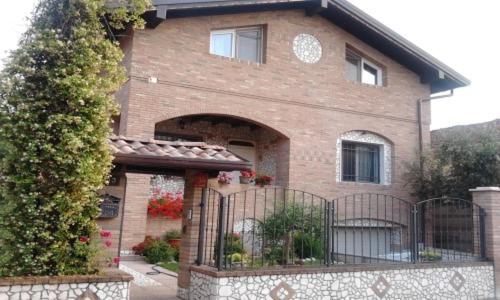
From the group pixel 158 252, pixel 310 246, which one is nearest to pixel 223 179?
pixel 158 252

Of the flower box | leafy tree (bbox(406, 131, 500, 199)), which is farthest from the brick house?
the flower box

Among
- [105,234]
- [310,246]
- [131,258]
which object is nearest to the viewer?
[105,234]

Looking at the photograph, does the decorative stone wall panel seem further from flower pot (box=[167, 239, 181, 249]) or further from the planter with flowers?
the planter with flowers

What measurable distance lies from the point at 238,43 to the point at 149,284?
25.8ft

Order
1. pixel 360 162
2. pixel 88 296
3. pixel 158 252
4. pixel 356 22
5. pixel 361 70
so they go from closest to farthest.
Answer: pixel 88 296 < pixel 158 252 < pixel 356 22 < pixel 360 162 < pixel 361 70

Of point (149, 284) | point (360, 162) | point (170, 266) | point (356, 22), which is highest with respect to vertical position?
point (356, 22)

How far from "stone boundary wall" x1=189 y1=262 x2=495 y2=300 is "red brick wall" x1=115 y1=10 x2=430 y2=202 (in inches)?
216

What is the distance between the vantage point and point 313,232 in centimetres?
1036

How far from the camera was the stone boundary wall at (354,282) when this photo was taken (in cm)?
684

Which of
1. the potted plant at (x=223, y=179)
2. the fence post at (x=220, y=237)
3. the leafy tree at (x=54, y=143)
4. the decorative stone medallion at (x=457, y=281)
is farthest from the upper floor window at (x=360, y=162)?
the leafy tree at (x=54, y=143)

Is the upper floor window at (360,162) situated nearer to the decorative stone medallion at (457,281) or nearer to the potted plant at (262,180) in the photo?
the potted plant at (262,180)

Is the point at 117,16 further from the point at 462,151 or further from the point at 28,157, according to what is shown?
the point at 462,151

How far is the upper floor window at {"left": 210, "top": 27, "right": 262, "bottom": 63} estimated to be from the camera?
13711mm

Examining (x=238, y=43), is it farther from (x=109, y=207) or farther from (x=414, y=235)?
(x=109, y=207)
